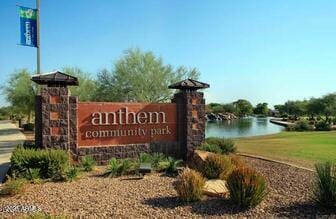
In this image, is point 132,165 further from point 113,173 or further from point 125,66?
point 125,66

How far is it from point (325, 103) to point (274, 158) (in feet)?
211

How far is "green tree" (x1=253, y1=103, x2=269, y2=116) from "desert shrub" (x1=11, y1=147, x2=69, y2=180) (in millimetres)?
131079

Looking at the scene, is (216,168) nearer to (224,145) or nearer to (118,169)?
(118,169)

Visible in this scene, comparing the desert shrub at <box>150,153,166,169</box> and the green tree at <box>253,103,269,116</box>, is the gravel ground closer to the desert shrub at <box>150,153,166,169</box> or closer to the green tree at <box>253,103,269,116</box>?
the desert shrub at <box>150,153,166,169</box>

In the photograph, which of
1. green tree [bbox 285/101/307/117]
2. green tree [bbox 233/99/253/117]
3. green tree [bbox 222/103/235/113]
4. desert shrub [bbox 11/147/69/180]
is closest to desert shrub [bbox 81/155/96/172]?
desert shrub [bbox 11/147/69/180]

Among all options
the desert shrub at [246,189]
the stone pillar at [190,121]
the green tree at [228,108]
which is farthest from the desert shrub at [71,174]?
the green tree at [228,108]

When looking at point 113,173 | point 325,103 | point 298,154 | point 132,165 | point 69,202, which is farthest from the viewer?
point 325,103

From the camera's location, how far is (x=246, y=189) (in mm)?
6902

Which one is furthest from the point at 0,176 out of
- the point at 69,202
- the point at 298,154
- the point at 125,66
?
the point at 125,66

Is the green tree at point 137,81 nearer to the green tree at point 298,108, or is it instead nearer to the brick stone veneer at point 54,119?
the brick stone veneer at point 54,119

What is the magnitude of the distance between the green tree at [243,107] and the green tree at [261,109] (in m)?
9.67

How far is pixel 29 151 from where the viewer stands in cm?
1049

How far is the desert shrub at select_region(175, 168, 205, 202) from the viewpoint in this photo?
7.29 m

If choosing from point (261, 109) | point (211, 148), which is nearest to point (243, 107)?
point (261, 109)
